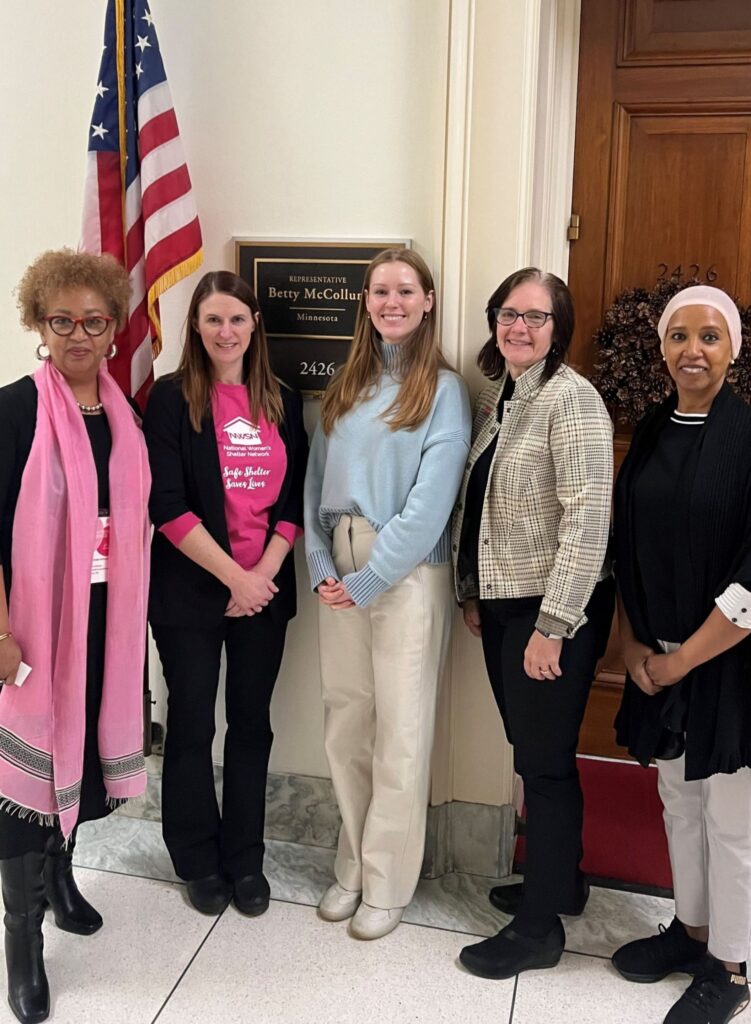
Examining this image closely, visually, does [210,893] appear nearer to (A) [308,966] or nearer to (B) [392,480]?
(A) [308,966]

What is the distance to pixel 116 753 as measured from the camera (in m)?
2.16

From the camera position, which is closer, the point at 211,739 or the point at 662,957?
the point at 662,957

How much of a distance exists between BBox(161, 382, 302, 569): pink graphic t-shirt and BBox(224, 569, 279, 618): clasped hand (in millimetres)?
70

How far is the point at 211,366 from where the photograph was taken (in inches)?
91.6

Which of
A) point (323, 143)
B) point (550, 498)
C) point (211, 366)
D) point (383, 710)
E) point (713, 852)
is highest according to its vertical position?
point (323, 143)

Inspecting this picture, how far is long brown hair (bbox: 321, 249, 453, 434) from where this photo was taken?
216 cm

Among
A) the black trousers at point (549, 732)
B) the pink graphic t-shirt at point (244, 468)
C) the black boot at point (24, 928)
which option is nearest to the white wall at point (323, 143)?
the pink graphic t-shirt at point (244, 468)

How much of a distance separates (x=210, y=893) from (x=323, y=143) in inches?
76.6

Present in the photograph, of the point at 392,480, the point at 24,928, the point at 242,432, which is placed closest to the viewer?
the point at 24,928

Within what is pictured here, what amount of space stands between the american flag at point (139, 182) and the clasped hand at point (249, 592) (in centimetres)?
59

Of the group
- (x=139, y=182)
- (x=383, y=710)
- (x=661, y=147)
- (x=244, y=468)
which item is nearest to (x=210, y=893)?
(x=383, y=710)

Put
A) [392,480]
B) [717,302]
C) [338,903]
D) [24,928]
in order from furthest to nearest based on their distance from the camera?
1. [338,903]
2. [392,480]
3. [24,928]
4. [717,302]

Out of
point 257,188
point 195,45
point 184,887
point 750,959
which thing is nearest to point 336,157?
point 257,188

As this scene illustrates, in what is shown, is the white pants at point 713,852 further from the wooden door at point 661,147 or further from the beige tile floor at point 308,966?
the wooden door at point 661,147
